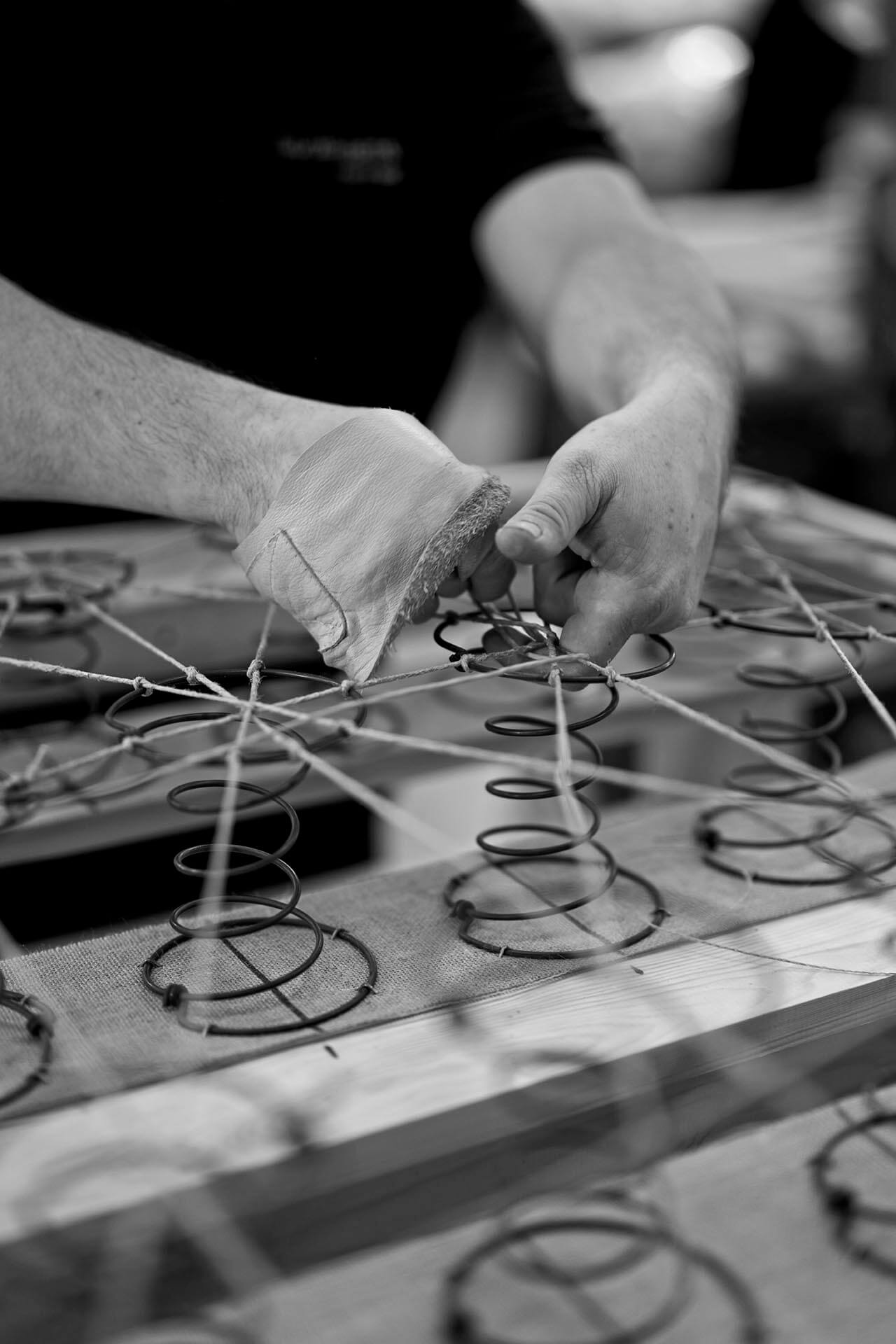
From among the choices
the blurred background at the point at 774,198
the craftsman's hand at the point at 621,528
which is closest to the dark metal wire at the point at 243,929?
the craftsman's hand at the point at 621,528

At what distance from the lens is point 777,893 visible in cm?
56

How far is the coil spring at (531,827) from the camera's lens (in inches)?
20.3

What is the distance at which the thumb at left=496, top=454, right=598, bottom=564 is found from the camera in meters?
0.49

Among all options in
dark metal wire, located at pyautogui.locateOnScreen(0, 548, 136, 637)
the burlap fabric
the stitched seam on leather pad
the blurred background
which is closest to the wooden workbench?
the burlap fabric

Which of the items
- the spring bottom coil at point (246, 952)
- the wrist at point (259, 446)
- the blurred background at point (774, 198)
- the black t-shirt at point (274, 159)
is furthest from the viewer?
the blurred background at point (774, 198)

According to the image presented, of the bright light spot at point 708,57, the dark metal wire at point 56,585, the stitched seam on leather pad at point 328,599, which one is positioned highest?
the bright light spot at point 708,57

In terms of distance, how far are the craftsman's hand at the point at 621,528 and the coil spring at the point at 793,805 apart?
7 cm

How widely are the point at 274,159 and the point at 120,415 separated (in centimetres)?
51

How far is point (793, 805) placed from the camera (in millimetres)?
626

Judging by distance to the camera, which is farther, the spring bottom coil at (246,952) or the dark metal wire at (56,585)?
the dark metal wire at (56,585)

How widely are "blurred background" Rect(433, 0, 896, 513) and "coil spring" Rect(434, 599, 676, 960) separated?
148cm

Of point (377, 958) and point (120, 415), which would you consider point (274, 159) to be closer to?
point (120, 415)

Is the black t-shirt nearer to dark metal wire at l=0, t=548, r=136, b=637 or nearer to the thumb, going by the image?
dark metal wire at l=0, t=548, r=136, b=637

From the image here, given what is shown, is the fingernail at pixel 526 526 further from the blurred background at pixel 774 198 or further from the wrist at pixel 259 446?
the blurred background at pixel 774 198
